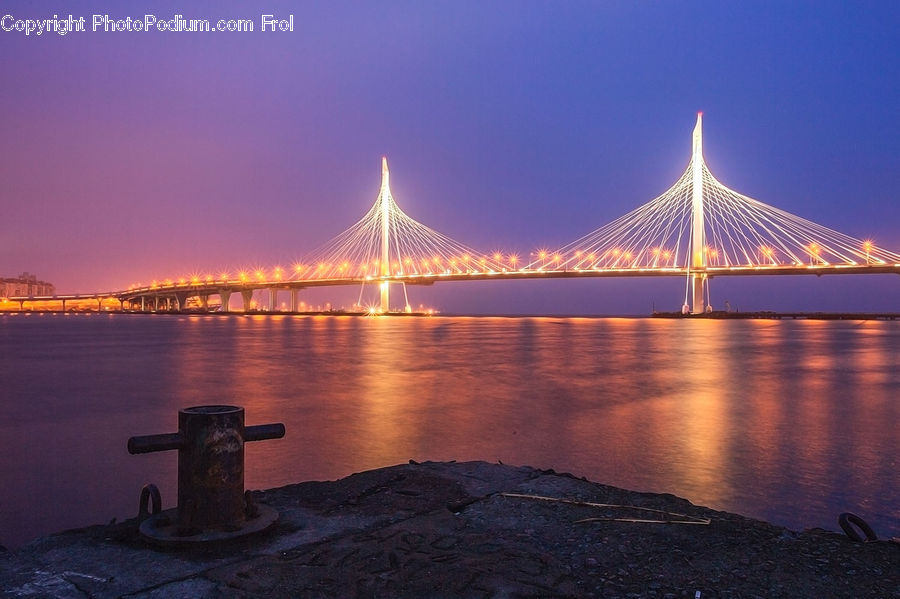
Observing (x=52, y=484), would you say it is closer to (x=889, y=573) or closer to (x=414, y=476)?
(x=414, y=476)

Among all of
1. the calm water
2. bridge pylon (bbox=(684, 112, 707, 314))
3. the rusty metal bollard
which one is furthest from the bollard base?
bridge pylon (bbox=(684, 112, 707, 314))

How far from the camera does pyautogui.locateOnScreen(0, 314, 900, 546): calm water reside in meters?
6.66

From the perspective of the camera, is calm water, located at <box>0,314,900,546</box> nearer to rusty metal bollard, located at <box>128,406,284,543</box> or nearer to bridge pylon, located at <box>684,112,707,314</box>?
rusty metal bollard, located at <box>128,406,284,543</box>

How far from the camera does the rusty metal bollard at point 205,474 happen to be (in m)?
4.02

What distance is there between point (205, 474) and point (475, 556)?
5.52 ft

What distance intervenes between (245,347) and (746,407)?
25.7 metres

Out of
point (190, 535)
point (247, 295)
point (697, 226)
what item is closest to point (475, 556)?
point (190, 535)

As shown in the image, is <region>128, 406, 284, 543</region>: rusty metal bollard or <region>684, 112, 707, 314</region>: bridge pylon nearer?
<region>128, 406, 284, 543</region>: rusty metal bollard

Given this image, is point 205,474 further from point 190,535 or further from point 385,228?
point 385,228

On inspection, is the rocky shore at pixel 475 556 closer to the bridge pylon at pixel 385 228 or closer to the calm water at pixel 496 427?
the calm water at pixel 496 427

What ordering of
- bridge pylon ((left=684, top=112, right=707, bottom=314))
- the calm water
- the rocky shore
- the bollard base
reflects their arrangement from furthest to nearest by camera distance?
1. bridge pylon ((left=684, top=112, right=707, bottom=314))
2. the calm water
3. the bollard base
4. the rocky shore

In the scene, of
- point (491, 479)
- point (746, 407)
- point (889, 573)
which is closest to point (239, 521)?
point (491, 479)

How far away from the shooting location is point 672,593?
133 inches

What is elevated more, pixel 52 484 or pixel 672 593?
pixel 672 593
